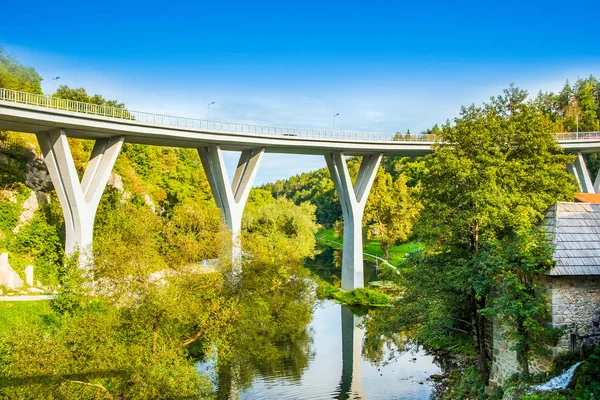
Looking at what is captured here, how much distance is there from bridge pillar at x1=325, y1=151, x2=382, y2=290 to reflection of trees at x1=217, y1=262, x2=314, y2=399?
13.8 meters

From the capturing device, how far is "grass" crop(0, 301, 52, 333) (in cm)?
2150

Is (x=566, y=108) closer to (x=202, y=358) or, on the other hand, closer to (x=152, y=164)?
(x=152, y=164)

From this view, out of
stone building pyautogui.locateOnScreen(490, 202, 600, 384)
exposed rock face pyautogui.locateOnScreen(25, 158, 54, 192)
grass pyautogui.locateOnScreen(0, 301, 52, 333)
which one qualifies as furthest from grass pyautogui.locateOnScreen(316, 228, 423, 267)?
stone building pyautogui.locateOnScreen(490, 202, 600, 384)

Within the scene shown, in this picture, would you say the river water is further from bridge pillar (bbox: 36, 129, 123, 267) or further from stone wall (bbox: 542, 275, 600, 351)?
bridge pillar (bbox: 36, 129, 123, 267)

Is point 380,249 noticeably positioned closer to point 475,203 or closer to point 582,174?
point 582,174

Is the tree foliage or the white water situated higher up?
the tree foliage

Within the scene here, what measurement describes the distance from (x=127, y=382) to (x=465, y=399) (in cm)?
1024

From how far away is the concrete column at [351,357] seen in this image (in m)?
19.3

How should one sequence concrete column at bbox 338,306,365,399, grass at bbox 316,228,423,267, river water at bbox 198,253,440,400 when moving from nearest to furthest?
river water at bbox 198,253,440,400 < concrete column at bbox 338,306,365,399 < grass at bbox 316,228,423,267

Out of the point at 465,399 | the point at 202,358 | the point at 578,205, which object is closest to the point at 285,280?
the point at 202,358

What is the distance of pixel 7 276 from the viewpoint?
25.9 metres

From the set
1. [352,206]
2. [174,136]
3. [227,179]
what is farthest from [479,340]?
[352,206]

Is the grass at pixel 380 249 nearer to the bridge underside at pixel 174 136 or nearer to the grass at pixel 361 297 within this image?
the grass at pixel 361 297

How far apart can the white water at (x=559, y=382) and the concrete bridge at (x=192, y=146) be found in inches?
439
